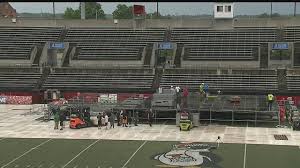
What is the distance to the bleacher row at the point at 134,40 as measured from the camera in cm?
5406

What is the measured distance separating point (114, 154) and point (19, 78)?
2945 centimetres

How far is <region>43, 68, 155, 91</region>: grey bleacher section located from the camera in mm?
48562

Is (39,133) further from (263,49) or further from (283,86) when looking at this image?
(263,49)

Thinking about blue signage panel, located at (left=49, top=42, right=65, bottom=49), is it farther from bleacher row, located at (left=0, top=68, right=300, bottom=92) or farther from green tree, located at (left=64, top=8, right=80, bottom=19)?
green tree, located at (left=64, top=8, right=80, bottom=19)

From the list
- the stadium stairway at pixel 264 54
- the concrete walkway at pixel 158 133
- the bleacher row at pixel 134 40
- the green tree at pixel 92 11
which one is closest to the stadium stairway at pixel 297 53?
the bleacher row at pixel 134 40

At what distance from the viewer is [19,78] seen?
51.2 m

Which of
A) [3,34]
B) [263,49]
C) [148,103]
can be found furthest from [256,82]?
[3,34]

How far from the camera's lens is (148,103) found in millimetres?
36656

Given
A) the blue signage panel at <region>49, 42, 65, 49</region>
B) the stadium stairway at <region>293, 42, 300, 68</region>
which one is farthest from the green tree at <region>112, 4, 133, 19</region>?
the stadium stairway at <region>293, 42, 300, 68</region>

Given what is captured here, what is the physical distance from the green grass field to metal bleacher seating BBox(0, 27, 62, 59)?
95.8 ft

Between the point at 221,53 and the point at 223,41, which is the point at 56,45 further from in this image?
the point at 223,41

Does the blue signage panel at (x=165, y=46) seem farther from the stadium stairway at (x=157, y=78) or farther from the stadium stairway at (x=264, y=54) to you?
the stadium stairway at (x=264, y=54)

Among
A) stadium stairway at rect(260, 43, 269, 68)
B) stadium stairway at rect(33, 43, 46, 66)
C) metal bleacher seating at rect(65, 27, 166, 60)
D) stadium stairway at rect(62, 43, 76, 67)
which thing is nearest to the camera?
stadium stairway at rect(260, 43, 269, 68)

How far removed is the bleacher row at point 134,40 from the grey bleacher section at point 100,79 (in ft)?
11.3
